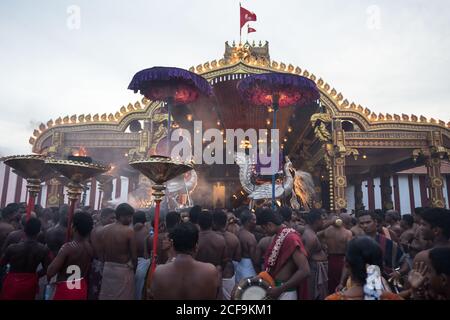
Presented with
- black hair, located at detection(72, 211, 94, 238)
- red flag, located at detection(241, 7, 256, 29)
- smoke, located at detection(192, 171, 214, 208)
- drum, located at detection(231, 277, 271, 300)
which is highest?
red flag, located at detection(241, 7, 256, 29)

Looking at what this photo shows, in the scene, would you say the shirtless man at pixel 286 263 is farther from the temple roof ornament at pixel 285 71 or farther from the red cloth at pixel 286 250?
the temple roof ornament at pixel 285 71

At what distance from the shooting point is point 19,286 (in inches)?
158

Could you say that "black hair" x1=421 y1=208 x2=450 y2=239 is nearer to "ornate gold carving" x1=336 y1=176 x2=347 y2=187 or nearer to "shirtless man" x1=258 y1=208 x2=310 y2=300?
"shirtless man" x1=258 y1=208 x2=310 y2=300

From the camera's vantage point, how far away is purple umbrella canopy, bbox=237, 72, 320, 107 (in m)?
8.70

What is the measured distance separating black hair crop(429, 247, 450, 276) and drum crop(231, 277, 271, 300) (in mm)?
1630

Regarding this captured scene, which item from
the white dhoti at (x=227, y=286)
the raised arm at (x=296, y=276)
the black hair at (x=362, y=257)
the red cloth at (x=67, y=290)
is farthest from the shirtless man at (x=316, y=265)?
the red cloth at (x=67, y=290)

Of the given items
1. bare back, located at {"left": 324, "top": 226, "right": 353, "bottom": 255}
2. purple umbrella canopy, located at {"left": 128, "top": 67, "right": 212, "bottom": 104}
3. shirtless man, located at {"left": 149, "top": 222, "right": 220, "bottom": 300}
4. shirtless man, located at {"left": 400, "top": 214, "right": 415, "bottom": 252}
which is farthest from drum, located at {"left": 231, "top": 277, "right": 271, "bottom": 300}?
purple umbrella canopy, located at {"left": 128, "top": 67, "right": 212, "bottom": 104}

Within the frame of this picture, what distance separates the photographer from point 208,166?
18.0m

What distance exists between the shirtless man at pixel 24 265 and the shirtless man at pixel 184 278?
2.33 meters

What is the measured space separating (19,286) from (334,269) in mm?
5153

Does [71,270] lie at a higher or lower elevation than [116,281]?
higher

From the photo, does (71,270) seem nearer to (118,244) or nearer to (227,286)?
(118,244)

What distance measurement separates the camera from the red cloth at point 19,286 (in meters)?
3.97

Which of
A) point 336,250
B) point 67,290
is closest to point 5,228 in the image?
point 67,290
